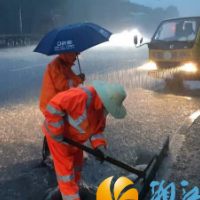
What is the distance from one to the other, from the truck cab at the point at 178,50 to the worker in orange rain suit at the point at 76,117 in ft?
19.0

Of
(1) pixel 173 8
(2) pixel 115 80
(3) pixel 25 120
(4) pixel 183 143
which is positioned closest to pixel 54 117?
(4) pixel 183 143

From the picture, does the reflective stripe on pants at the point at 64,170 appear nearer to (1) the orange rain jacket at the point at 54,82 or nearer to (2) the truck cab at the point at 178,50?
(1) the orange rain jacket at the point at 54,82

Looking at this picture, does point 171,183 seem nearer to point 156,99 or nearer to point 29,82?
point 156,99

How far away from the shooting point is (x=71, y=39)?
11.9 ft

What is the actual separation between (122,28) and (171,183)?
61.5 m

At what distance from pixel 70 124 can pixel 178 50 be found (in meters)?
6.14

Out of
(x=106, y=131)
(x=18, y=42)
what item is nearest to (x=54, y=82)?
(x=106, y=131)

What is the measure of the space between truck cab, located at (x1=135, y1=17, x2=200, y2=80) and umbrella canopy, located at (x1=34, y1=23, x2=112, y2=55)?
4647 millimetres

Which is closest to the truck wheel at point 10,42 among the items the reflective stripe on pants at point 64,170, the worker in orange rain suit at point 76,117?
the worker in orange rain suit at point 76,117

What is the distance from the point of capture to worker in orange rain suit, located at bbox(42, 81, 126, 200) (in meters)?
2.53

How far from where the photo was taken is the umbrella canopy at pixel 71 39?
11.7 feet
